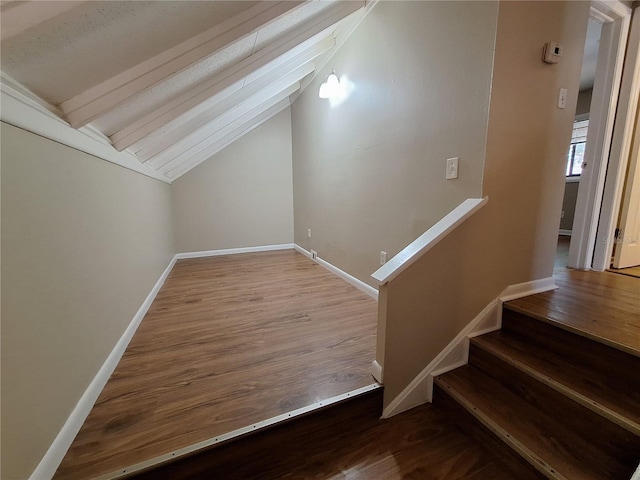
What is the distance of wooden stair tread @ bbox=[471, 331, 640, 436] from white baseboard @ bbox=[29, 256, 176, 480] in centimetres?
196

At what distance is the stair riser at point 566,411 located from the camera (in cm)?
96

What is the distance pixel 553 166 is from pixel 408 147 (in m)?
0.90

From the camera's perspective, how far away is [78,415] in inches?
44.6

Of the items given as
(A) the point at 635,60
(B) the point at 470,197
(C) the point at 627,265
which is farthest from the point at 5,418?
(A) the point at 635,60

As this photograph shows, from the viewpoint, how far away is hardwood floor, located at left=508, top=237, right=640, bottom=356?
122cm

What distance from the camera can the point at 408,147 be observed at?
1.98m

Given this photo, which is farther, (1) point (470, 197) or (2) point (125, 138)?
(2) point (125, 138)

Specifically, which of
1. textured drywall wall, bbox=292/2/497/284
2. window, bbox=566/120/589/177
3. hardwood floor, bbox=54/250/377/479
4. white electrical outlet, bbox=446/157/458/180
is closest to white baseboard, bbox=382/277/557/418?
hardwood floor, bbox=54/250/377/479

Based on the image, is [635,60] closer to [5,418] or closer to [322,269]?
[322,269]

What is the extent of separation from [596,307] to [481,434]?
3.38 feet

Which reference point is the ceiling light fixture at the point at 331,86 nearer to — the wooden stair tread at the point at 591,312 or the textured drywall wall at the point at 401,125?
the textured drywall wall at the point at 401,125


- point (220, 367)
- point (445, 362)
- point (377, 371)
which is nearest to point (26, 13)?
point (220, 367)

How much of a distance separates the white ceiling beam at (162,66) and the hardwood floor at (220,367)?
133 centimetres

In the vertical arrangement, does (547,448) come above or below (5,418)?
below
